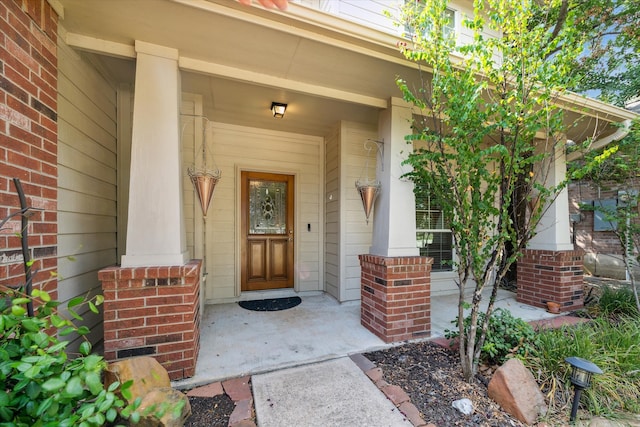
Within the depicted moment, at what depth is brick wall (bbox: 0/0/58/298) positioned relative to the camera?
142cm

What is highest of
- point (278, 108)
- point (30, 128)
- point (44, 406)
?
point (278, 108)

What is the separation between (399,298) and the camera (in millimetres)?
2586

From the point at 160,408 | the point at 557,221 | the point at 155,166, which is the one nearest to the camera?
the point at 160,408

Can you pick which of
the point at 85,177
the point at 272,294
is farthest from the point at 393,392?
the point at 85,177

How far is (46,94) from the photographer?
1.73 metres

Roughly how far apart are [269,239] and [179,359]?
2.39 meters

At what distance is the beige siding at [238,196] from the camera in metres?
3.74

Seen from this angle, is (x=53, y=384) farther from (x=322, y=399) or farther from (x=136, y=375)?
(x=322, y=399)

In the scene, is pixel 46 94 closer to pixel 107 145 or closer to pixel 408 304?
pixel 107 145

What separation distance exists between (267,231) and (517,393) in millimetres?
3449

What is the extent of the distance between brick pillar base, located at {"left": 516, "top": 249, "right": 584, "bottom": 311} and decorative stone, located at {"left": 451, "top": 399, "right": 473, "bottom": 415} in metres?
2.86

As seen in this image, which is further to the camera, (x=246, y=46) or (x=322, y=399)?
(x=246, y=46)

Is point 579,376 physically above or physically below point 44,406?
below

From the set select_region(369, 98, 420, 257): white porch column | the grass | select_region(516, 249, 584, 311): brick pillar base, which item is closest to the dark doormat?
select_region(369, 98, 420, 257): white porch column
